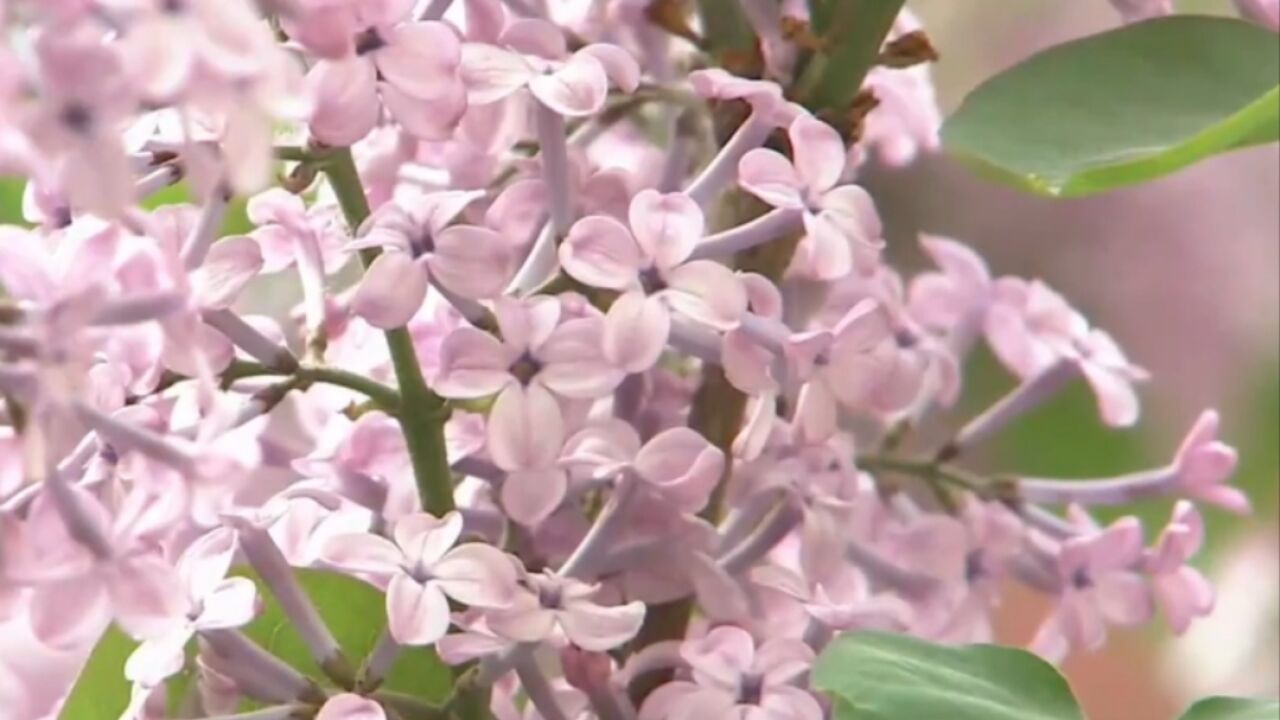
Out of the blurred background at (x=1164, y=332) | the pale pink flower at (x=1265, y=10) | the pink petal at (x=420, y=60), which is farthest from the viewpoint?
the blurred background at (x=1164, y=332)

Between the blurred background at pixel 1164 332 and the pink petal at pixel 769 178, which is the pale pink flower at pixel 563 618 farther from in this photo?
the blurred background at pixel 1164 332

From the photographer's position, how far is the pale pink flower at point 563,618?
0.35 metres

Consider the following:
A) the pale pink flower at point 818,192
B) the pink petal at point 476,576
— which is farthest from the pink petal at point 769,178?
the pink petal at point 476,576

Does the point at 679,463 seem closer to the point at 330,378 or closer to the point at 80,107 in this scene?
the point at 330,378

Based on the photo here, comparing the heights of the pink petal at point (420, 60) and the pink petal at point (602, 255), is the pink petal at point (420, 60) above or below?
above

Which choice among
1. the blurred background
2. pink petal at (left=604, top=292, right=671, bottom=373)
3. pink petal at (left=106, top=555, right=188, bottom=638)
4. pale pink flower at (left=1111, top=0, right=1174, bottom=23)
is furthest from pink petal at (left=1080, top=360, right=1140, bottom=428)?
the blurred background

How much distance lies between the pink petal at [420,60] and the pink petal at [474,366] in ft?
0.17

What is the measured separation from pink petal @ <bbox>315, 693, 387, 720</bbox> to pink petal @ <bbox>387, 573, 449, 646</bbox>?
2cm

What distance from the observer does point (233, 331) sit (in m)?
0.37

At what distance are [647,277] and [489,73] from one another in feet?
0.18

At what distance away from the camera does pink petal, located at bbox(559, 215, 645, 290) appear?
36 centimetres

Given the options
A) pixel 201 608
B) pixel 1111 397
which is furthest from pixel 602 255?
pixel 1111 397

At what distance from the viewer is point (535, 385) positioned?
0.36 m

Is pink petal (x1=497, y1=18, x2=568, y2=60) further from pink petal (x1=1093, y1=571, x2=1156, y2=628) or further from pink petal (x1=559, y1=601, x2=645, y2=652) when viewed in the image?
pink petal (x1=1093, y1=571, x2=1156, y2=628)
